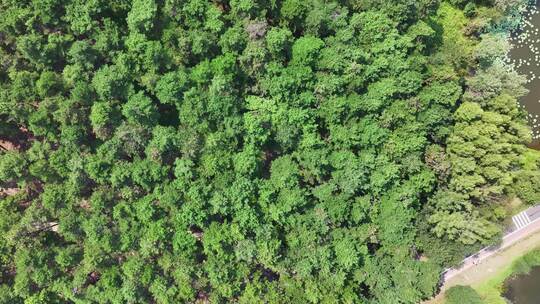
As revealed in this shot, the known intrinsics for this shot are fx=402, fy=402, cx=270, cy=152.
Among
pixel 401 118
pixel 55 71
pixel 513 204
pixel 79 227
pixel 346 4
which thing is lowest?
pixel 513 204

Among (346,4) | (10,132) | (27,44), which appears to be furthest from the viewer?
(346,4)

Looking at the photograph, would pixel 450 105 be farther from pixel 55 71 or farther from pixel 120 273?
pixel 55 71

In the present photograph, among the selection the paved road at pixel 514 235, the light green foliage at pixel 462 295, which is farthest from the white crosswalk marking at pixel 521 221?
the light green foliage at pixel 462 295

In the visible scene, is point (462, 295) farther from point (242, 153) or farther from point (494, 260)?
point (242, 153)

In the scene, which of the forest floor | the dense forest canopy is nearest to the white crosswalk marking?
the forest floor

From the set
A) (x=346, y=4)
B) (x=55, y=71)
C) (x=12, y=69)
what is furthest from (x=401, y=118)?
(x=12, y=69)

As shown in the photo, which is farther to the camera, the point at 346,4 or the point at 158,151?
the point at 346,4

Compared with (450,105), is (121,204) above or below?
below
